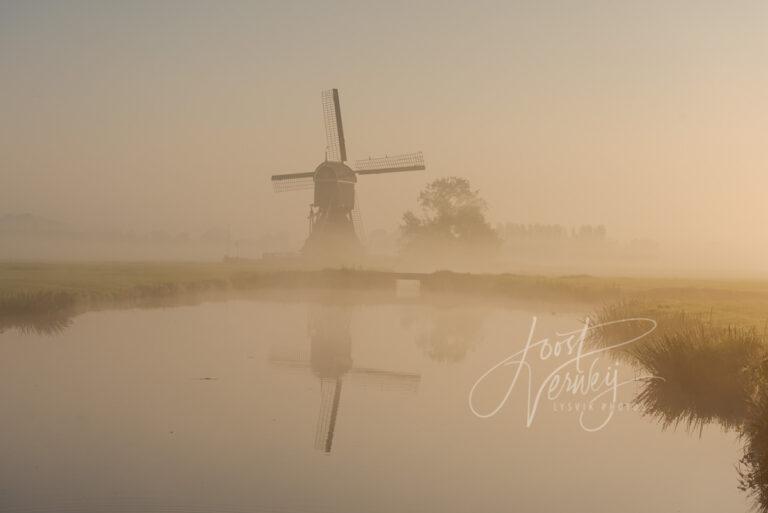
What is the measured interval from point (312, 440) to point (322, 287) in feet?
137

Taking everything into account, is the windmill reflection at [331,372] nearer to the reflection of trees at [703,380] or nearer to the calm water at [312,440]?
the calm water at [312,440]

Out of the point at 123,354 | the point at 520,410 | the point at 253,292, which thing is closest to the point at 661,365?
the point at 520,410

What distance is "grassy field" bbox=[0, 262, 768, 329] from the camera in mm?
31000

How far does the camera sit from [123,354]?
2256cm

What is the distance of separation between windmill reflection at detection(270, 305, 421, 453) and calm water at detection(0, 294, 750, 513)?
0.07 m

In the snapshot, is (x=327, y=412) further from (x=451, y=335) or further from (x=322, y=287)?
(x=322, y=287)

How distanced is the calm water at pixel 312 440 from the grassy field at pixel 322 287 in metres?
7.63

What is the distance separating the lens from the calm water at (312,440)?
10336mm

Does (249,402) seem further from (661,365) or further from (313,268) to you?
(313,268)

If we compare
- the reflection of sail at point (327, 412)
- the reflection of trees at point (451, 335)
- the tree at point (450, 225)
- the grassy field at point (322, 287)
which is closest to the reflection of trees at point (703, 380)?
the grassy field at point (322, 287)

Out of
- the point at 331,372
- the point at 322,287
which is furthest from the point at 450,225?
the point at 331,372

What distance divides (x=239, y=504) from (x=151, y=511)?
1.06 m

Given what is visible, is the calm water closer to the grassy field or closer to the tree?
the grassy field

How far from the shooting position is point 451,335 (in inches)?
1227
